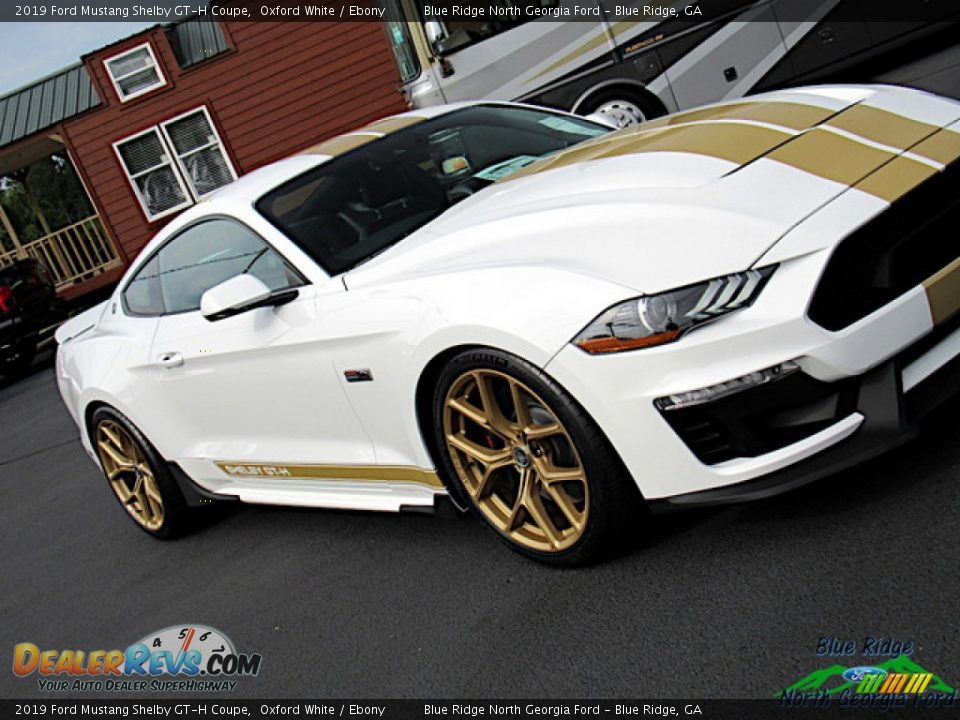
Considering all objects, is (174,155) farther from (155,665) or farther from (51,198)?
(155,665)

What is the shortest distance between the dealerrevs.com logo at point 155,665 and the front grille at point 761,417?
1.76 m

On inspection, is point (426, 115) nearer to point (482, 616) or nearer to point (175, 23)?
point (482, 616)

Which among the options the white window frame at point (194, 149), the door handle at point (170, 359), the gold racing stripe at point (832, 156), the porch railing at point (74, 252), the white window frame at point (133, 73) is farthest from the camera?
the porch railing at point (74, 252)

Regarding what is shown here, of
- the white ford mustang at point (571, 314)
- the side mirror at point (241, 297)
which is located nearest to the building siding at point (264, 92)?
the white ford mustang at point (571, 314)

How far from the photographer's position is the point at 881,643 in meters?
2.43

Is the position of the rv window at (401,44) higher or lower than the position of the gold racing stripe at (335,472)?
higher

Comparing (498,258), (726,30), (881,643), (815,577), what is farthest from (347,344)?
(726,30)

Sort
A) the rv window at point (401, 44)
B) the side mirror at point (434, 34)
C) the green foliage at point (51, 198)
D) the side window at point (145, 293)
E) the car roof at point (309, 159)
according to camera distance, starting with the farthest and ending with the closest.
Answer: the green foliage at point (51, 198)
the rv window at point (401, 44)
the side mirror at point (434, 34)
the side window at point (145, 293)
the car roof at point (309, 159)

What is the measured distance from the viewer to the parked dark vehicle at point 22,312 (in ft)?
48.2

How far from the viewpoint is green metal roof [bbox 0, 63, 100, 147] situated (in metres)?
21.7

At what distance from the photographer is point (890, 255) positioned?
2771mm

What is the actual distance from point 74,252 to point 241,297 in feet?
71.4
